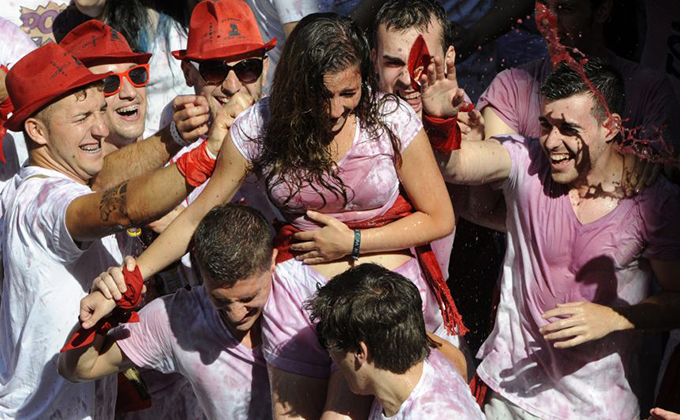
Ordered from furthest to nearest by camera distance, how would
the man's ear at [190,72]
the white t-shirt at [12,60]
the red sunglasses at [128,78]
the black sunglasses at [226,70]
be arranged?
the white t-shirt at [12,60], the man's ear at [190,72], the red sunglasses at [128,78], the black sunglasses at [226,70]

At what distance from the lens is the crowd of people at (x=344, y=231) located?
3545 millimetres

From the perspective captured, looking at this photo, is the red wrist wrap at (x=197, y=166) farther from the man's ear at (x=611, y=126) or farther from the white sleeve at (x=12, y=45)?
the white sleeve at (x=12, y=45)

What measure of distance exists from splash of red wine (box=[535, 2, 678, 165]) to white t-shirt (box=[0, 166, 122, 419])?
5.84 ft

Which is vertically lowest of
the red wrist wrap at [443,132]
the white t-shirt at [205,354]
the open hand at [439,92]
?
the white t-shirt at [205,354]

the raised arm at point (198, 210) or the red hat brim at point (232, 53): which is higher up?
the red hat brim at point (232, 53)

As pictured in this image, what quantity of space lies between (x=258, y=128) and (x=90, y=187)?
0.92 m

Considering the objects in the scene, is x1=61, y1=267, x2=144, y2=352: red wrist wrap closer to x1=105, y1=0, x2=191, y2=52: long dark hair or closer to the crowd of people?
the crowd of people

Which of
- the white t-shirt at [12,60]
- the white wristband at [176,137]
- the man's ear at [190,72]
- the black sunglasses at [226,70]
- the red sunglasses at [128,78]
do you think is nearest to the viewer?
the white wristband at [176,137]

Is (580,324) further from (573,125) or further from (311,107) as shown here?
(311,107)

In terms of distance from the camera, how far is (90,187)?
424cm

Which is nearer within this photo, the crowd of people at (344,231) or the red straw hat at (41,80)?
the crowd of people at (344,231)

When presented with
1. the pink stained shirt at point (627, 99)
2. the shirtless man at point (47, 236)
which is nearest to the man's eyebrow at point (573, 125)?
the pink stained shirt at point (627, 99)

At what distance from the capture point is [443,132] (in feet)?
12.2

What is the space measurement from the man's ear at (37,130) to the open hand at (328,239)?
993 mm
